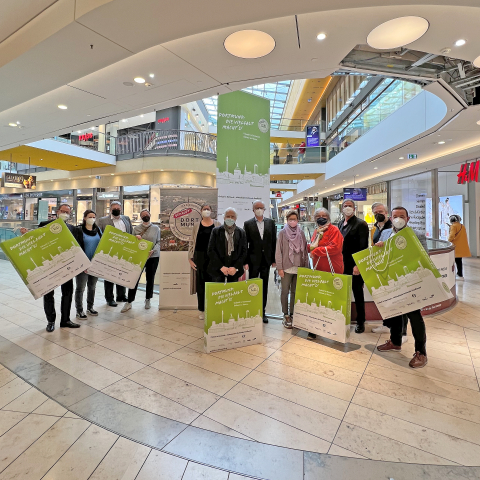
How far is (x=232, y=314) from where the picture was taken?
10.7 feet

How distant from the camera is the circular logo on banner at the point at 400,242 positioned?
3.02 meters

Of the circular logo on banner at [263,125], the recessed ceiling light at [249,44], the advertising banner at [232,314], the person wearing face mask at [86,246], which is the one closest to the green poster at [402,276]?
the advertising banner at [232,314]

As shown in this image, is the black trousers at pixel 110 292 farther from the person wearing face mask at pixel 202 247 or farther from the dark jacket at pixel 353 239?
the dark jacket at pixel 353 239

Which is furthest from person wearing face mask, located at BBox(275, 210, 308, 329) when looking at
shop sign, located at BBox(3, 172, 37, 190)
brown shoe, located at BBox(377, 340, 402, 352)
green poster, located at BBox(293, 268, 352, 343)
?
shop sign, located at BBox(3, 172, 37, 190)

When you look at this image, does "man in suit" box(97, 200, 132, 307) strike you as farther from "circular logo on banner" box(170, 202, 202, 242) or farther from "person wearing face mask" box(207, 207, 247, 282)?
"person wearing face mask" box(207, 207, 247, 282)

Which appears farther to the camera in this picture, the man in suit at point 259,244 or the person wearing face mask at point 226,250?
the man in suit at point 259,244

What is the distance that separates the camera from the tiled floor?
1.84 metres

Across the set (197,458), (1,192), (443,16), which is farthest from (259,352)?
(1,192)

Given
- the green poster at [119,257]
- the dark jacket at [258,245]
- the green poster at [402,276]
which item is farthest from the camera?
the green poster at [119,257]

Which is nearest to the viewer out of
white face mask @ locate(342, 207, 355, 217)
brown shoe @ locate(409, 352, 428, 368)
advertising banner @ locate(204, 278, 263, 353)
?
brown shoe @ locate(409, 352, 428, 368)

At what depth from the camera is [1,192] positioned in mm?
20859

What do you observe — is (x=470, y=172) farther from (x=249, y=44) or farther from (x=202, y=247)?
(x=202, y=247)

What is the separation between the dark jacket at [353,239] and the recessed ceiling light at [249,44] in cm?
239

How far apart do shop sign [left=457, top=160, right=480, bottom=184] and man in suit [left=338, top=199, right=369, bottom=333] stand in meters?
8.62
